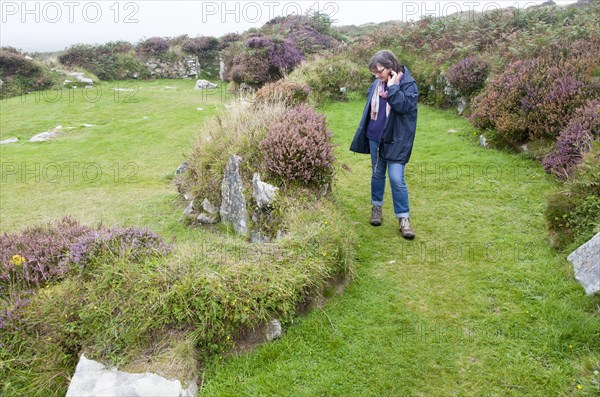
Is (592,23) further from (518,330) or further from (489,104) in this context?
(518,330)

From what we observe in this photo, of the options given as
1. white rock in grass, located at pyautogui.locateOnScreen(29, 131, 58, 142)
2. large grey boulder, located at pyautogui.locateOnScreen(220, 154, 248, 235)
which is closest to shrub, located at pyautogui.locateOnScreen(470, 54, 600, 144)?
large grey boulder, located at pyautogui.locateOnScreen(220, 154, 248, 235)

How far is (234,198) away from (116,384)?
3.78m

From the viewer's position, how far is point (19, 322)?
433 cm

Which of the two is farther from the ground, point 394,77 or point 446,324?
point 394,77

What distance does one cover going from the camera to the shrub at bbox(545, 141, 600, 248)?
536cm

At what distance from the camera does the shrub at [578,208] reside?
17.6 feet

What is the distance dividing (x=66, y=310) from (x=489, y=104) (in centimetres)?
976

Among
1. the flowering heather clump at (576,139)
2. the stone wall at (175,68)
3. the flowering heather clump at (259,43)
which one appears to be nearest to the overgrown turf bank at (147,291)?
the flowering heather clump at (576,139)

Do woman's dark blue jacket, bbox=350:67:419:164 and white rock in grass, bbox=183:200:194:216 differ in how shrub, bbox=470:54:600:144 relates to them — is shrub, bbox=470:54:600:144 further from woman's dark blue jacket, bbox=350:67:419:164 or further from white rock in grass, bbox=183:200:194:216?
white rock in grass, bbox=183:200:194:216

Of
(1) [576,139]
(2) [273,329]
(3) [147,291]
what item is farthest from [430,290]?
(1) [576,139]

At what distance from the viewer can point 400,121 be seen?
6289mm

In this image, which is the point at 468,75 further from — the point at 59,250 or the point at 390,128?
the point at 59,250

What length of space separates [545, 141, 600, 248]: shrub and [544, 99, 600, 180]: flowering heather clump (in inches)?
43.7

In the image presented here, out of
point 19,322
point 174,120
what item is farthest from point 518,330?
point 174,120
